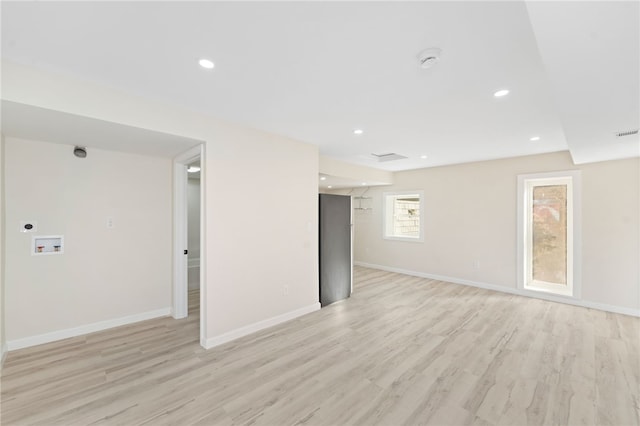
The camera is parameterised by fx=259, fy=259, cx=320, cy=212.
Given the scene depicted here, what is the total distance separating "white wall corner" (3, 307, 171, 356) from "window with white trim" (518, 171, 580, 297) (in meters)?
6.10

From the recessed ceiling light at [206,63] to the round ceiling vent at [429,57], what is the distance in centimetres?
145

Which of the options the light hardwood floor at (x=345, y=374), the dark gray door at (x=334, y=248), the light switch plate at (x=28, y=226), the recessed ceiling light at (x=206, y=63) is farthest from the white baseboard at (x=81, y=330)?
the recessed ceiling light at (x=206, y=63)

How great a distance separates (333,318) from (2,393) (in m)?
3.17

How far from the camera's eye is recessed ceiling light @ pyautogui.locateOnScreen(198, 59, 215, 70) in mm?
1830

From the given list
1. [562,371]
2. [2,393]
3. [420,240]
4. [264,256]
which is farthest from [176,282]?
[420,240]

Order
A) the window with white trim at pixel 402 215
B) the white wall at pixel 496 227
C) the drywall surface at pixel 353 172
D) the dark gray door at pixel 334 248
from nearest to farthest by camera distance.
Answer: the white wall at pixel 496 227
the dark gray door at pixel 334 248
the drywall surface at pixel 353 172
the window with white trim at pixel 402 215

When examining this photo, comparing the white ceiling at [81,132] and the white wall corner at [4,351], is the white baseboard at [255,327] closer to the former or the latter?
the white wall corner at [4,351]

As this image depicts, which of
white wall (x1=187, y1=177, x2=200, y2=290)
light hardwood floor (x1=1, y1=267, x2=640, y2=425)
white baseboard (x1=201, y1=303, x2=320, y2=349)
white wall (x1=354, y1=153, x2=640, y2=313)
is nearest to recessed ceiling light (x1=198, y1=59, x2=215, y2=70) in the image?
light hardwood floor (x1=1, y1=267, x2=640, y2=425)

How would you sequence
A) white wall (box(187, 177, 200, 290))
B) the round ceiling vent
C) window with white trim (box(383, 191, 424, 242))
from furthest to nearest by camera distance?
1. window with white trim (box(383, 191, 424, 242))
2. white wall (box(187, 177, 200, 290))
3. the round ceiling vent

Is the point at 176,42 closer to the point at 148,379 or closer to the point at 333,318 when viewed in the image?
the point at 148,379

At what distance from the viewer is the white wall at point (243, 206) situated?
2248 millimetres

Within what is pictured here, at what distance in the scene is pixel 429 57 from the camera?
1713 mm

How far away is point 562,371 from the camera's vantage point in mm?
2422

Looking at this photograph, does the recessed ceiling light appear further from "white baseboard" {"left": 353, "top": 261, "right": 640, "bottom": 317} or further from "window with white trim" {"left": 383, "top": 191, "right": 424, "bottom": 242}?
"white baseboard" {"left": 353, "top": 261, "right": 640, "bottom": 317}
